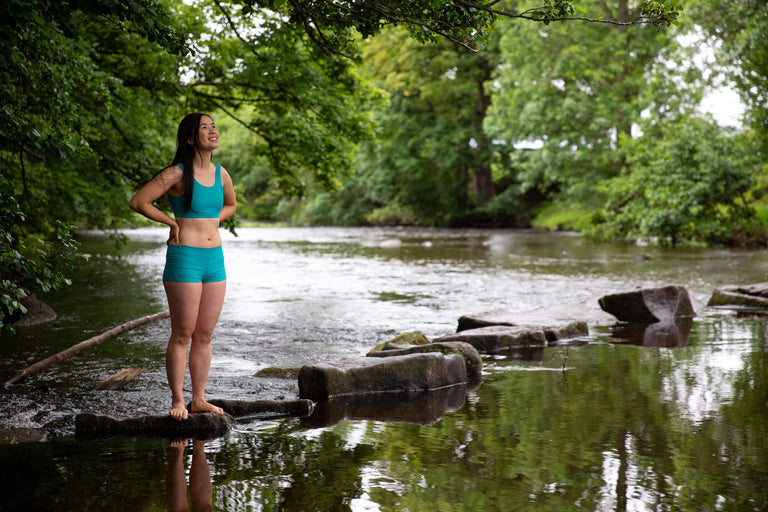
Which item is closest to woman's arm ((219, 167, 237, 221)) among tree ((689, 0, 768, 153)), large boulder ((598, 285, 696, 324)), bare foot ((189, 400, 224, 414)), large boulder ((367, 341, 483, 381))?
bare foot ((189, 400, 224, 414))

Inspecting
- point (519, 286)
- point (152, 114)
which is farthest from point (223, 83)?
point (519, 286)

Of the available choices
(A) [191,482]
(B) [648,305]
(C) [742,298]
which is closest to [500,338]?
(B) [648,305]

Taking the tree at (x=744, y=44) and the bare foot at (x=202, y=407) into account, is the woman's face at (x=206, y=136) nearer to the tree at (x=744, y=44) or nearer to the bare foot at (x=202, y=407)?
the bare foot at (x=202, y=407)

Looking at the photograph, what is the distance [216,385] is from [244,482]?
2.61 m

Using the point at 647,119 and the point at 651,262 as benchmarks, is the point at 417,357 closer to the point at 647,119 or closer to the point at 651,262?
the point at 651,262

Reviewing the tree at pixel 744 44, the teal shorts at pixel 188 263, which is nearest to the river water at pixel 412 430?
the teal shorts at pixel 188 263

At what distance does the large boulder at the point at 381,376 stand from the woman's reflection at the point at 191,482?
147 centimetres

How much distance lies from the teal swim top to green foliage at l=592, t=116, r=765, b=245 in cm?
2392

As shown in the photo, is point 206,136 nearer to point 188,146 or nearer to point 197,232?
point 188,146

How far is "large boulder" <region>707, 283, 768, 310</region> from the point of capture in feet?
39.4

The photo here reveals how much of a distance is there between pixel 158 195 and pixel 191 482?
5.94ft

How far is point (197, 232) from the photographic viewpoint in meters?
4.93

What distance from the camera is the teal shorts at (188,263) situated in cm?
491

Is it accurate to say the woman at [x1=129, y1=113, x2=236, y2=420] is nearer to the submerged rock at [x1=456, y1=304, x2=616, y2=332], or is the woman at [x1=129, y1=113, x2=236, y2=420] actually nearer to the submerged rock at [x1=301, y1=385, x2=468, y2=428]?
the submerged rock at [x1=301, y1=385, x2=468, y2=428]
